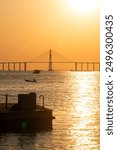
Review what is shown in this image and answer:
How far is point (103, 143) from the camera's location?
15.8 feet

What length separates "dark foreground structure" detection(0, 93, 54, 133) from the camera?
2483cm

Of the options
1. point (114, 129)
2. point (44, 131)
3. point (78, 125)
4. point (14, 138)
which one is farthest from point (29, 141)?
point (114, 129)

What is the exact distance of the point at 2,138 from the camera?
25.0m

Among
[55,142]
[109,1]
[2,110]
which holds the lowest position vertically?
[55,142]

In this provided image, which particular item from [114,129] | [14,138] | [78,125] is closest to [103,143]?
[114,129]

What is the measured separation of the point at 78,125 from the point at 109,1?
29703 millimetres

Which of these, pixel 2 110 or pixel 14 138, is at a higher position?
pixel 2 110

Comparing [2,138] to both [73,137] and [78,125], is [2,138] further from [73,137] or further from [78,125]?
[78,125]

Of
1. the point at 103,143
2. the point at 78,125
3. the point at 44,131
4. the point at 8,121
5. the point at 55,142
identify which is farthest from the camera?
the point at 78,125

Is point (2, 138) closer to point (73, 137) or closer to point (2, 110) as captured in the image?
point (2, 110)

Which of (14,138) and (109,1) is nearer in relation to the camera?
(109,1)

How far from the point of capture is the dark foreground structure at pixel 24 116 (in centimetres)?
2483

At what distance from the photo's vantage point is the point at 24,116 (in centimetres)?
2502

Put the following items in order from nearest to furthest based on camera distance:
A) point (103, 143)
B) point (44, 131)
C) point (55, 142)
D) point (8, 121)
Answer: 1. point (103, 143)
2. point (55, 142)
3. point (8, 121)
4. point (44, 131)
